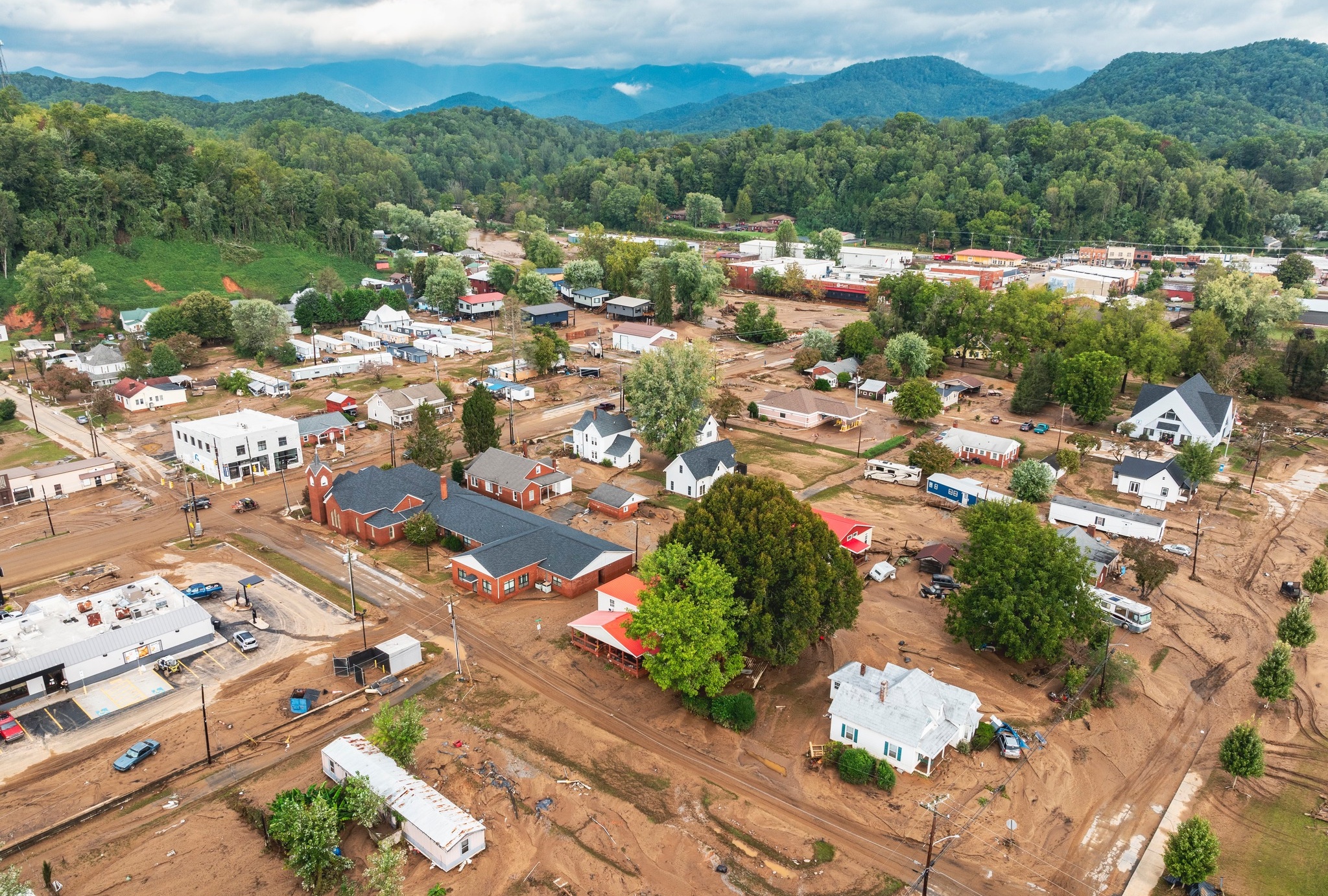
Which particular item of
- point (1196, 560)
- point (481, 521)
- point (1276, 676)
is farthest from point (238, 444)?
point (1196, 560)

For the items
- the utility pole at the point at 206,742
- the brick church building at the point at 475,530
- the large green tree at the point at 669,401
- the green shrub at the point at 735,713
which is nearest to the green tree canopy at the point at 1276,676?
the green shrub at the point at 735,713

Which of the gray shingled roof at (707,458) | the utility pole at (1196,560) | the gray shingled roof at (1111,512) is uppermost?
the gray shingled roof at (707,458)

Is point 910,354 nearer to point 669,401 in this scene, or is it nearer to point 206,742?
point 669,401

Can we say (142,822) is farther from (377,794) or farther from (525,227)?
(525,227)

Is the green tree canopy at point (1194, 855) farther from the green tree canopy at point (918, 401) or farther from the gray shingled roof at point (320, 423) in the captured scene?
the gray shingled roof at point (320, 423)

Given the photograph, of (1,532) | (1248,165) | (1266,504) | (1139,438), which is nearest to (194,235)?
(1,532)

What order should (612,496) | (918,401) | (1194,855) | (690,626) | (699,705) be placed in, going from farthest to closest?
(918,401), (612,496), (699,705), (690,626), (1194,855)

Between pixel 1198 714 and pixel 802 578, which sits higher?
pixel 802 578
